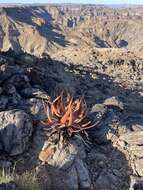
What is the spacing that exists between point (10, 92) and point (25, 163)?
191 centimetres

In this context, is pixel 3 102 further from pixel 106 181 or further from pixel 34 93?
pixel 106 181

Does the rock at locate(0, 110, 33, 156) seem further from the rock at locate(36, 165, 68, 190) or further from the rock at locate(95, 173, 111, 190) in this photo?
the rock at locate(95, 173, 111, 190)

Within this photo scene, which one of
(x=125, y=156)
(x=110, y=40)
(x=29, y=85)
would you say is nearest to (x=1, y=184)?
(x=125, y=156)

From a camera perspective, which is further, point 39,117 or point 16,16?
point 16,16

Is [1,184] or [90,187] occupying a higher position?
[1,184]

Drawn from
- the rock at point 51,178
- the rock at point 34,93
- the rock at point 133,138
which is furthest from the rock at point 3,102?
the rock at point 133,138

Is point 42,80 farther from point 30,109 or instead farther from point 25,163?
point 25,163

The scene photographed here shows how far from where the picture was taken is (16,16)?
10731cm

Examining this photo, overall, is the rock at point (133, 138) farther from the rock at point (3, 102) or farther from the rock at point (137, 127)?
the rock at point (3, 102)

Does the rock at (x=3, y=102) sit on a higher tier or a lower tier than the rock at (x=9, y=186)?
lower

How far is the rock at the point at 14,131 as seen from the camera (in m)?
7.79

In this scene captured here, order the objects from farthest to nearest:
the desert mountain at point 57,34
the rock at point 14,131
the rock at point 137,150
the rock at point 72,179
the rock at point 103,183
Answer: the desert mountain at point 57,34 < the rock at point 137,150 < the rock at point 14,131 < the rock at point 103,183 < the rock at point 72,179

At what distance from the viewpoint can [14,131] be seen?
7.90 metres

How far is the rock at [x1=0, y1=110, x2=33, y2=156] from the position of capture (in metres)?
7.79
